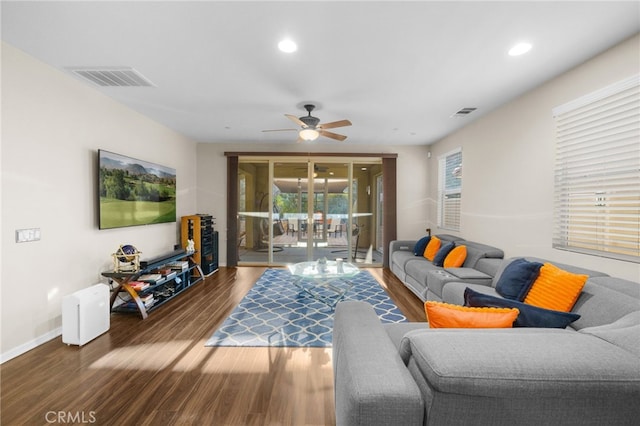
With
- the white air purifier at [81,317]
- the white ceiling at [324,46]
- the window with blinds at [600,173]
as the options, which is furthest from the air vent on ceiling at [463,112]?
the white air purifier at [81,317]

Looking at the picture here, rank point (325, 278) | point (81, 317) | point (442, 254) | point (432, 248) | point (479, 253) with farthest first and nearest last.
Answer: point (432, 248)
point (442, 254)
point (325, 278)
point (479, 253)
point (81, 317)

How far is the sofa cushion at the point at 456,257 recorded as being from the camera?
3.89 meters

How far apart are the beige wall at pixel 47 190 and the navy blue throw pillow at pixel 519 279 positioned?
446 centimetres

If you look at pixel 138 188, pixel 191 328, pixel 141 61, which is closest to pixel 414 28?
pixel 141 61

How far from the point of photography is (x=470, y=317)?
140 cm

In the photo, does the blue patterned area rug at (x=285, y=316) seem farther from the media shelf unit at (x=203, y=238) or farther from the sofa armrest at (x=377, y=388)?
the sofa armrest at (x=377, y=388)

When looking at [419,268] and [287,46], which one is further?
[419,268]

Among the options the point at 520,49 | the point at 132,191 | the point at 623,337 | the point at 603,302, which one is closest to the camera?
the point at 623,337

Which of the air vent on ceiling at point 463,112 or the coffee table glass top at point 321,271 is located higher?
the air vent on ceiling at point 463,112

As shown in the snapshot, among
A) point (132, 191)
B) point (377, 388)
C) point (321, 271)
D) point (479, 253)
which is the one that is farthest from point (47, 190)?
point (479, 253)

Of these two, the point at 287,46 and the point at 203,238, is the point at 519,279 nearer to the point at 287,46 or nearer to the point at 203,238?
the point at 287,46

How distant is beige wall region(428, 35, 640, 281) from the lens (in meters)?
2.43

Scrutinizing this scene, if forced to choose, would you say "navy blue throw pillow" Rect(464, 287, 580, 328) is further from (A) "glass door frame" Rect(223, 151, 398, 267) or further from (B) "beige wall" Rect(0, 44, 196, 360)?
(A) "glass door frame" Rect(223, 151, 398, 267)

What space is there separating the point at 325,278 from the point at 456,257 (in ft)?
6.13
